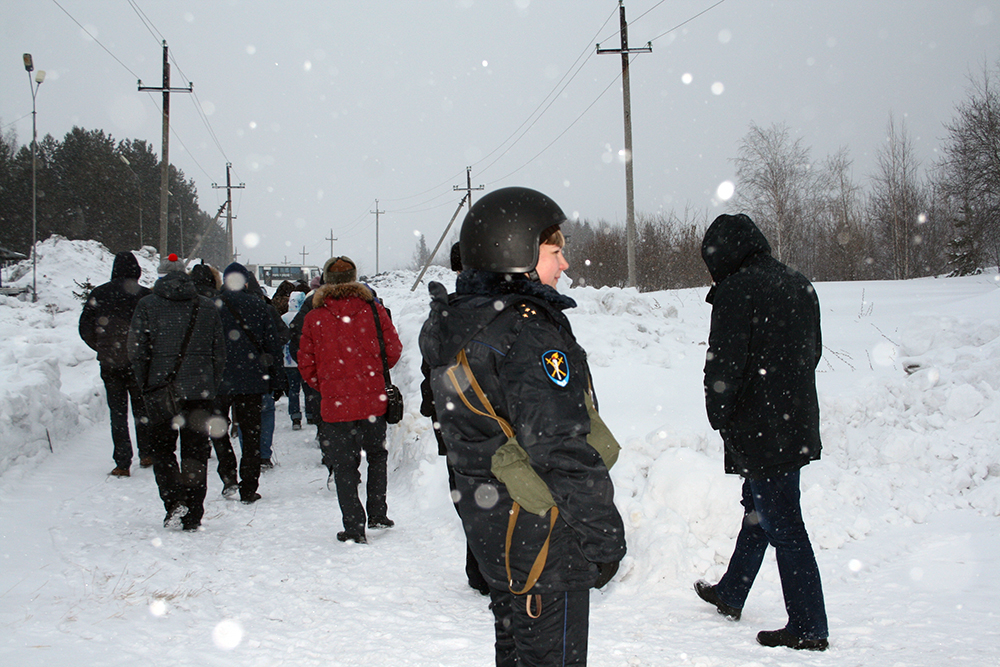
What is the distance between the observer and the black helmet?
6.64 ft

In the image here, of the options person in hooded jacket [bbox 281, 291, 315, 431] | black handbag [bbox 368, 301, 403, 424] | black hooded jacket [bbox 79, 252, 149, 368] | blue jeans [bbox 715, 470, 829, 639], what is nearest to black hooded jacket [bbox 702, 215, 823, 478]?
blue jeans [bbox 715, 470, 829, 639]

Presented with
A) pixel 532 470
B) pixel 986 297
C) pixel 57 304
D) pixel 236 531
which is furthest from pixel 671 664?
pixel 57 304

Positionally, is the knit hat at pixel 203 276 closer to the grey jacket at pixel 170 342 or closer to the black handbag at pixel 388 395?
the grey jacket at pixel 170 342

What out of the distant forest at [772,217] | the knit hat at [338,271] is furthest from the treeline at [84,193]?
the knit hat at [338,271]

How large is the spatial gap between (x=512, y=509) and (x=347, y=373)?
323cm

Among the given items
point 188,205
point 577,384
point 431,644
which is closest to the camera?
point 577,384

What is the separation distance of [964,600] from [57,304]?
86.1 feet

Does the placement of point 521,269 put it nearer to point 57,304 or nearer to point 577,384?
point 577,384

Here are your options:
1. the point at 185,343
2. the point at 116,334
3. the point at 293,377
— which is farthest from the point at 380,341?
the point at 293,377

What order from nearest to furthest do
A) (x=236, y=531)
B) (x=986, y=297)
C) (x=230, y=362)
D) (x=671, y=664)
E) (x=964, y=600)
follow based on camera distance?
1. (x=671, y=664)
2. (x=964, y=600)
3. (x=236, y=531)
4. (x=230, y=362)
5. (x=986, y=297)

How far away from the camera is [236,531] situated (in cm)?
498

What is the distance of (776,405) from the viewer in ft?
10.0

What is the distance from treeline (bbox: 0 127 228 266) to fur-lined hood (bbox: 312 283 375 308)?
46286 millimetres

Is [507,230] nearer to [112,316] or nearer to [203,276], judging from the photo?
[203,276]
